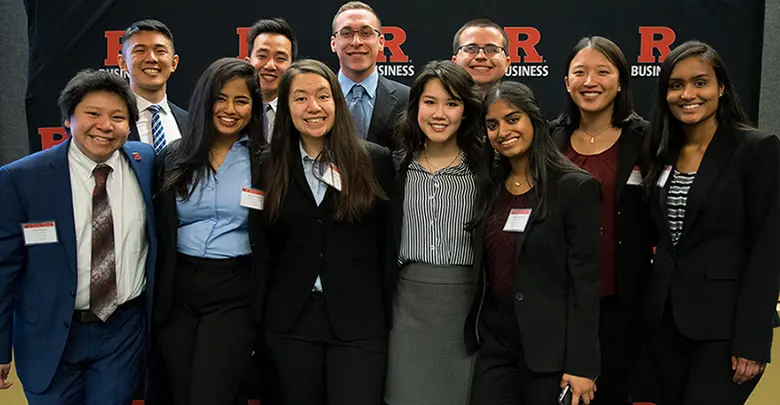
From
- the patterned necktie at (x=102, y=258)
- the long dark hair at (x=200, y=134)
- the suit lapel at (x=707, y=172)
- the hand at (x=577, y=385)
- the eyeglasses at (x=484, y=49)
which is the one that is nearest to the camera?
the hand at (x=577, y=385)

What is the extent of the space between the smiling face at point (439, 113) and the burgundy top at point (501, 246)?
321 millimetres

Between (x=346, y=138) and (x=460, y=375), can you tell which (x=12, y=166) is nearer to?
(x=346, y=138)

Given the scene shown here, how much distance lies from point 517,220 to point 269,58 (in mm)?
1899

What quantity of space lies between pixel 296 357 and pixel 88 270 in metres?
0.83

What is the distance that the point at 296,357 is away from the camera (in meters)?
2.38

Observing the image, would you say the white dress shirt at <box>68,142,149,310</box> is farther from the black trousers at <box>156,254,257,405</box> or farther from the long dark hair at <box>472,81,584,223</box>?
the long dark hair at <box>472,81,584,223</box>

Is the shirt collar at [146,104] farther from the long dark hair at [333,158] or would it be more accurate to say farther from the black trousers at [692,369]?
the black trousers at [692,369]

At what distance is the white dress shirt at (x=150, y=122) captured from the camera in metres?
3.12

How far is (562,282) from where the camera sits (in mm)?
2148

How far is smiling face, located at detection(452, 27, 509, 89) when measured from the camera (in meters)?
3.22

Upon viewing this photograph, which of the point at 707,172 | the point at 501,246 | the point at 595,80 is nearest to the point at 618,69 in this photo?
the point at 595,80

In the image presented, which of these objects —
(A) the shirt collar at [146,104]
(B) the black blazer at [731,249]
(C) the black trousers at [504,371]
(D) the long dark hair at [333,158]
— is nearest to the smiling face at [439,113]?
(D) the long dark hair at [333,158]

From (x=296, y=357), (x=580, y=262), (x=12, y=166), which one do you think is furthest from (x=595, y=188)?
(x=12, y=166)

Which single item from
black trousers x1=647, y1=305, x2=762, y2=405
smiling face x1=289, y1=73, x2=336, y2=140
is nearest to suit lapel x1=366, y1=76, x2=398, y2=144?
smiling face x1=289, y1=73, x2=336, y2=140
